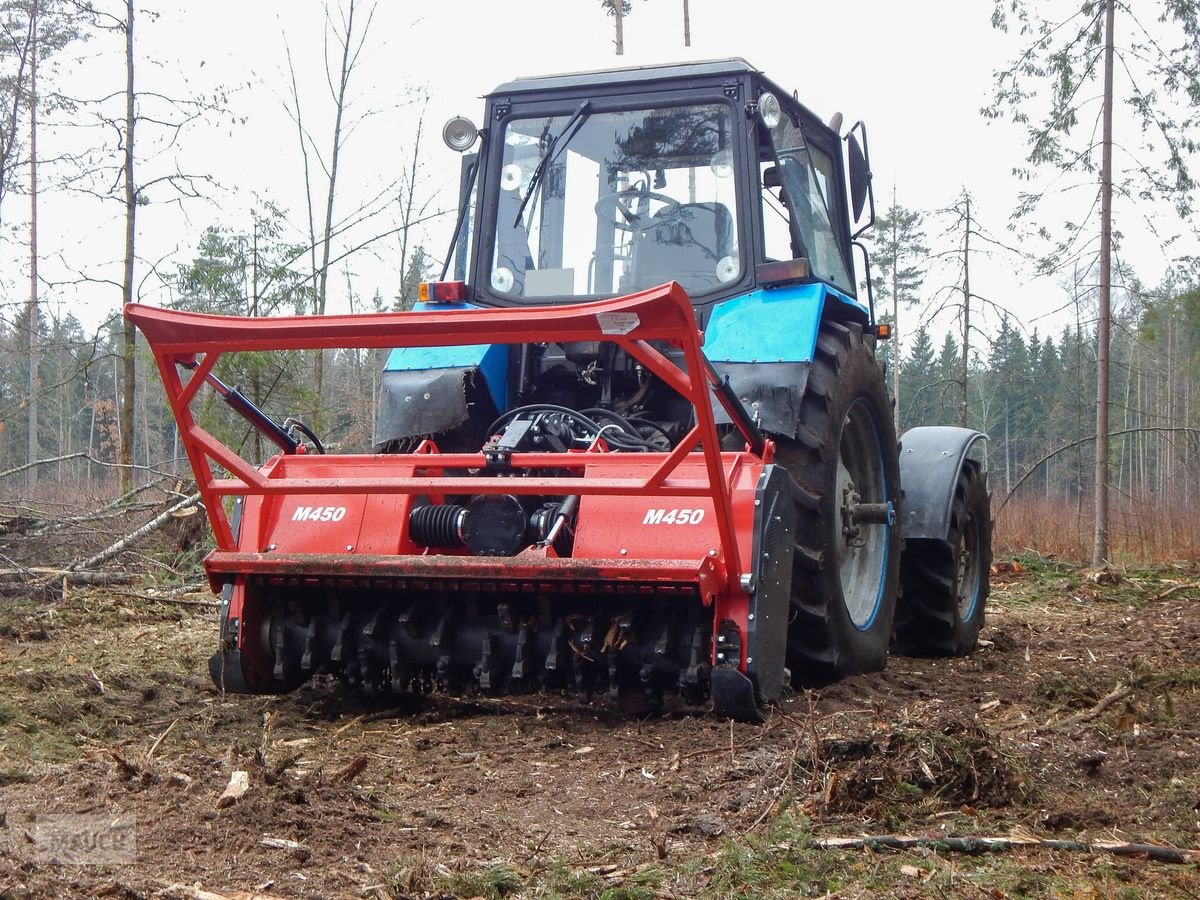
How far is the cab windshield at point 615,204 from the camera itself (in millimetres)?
5324

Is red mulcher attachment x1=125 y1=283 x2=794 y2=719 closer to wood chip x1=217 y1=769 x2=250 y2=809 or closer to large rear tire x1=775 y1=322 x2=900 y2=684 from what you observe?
large rear tire x1=775 y1=322 x2=900 y2=684

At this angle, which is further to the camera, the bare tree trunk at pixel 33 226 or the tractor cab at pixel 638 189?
the bare tree trunk at pixel 33 226

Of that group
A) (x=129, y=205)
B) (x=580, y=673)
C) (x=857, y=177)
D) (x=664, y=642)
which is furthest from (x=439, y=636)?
(x=129, y=205)

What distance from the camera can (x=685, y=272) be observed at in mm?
5316

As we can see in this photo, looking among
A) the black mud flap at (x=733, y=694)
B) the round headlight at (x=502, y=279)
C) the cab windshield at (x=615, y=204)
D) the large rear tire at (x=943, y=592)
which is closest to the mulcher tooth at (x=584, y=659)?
the black mud flap at (x=733, y=694)

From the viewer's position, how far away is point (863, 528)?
18.4ft

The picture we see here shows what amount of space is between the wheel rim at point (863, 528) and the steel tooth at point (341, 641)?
1.98 meters

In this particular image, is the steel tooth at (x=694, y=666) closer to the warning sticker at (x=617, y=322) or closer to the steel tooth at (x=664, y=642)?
the steel tooth at (x=664, y=642)

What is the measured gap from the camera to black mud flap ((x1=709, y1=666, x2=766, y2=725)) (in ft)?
13.2

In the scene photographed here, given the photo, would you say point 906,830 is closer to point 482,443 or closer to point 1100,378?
point 482,443

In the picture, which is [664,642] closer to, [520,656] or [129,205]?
[520,656]

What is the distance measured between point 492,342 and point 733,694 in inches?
53.2

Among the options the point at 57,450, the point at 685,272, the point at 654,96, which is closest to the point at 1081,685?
the point at 685,272

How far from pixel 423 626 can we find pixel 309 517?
630 millimetres
